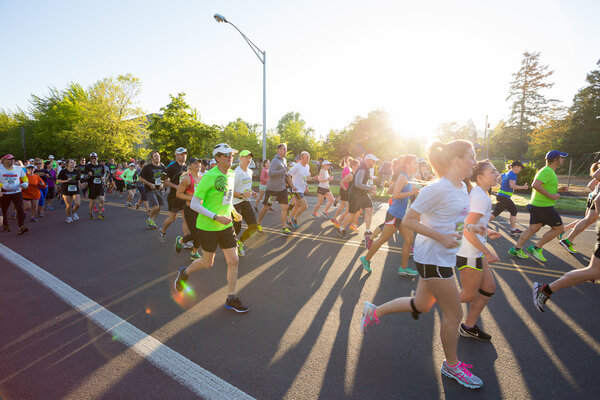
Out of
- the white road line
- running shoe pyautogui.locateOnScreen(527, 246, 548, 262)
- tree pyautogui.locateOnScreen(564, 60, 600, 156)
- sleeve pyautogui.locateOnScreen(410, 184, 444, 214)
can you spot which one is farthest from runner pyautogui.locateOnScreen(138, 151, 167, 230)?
tree pyautogui.locateOnScreen(564, 60, 600, 156)

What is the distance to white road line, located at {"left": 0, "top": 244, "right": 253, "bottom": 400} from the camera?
238 cm

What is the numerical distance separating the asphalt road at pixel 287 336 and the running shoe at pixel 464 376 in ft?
0.19

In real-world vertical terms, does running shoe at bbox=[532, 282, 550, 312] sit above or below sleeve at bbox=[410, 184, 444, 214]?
below

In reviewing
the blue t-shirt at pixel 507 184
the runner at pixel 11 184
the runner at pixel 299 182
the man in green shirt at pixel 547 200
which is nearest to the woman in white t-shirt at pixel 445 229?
the man in green shirt at pixel 547 200

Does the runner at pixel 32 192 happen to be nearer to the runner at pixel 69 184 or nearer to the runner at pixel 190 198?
the runner at pixel 69 184

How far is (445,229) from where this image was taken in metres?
2.35

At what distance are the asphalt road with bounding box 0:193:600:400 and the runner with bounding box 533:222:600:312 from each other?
0.87ft

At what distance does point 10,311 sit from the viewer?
367 centimetres

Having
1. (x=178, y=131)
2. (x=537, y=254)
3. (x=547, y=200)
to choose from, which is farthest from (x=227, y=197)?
(x=178, y=131)

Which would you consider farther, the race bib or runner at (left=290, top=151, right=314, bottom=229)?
runner at (left=290, top=151, right=314, bottom=229)

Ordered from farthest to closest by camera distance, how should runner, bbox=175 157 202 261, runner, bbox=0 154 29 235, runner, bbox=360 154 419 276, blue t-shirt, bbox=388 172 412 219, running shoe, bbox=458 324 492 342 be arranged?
1. runner, bbox=0 154 29 235
2. runner, bbox=175 157 202 261
3. blue t-shirt, bbox=388 172 412 219
4. runner, bbox=360 154 419 276
5. running shoe, bbox=458 324 492 342

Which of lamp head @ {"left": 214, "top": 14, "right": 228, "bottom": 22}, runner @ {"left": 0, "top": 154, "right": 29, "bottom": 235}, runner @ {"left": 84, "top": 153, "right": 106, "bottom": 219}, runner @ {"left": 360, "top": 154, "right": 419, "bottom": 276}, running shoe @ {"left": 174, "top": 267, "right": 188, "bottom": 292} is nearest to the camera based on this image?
running shoe @ {"left": 174, "top": 267, "right": 188, "bottom": 292}

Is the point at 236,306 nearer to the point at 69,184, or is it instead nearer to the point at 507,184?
the point at 507,184

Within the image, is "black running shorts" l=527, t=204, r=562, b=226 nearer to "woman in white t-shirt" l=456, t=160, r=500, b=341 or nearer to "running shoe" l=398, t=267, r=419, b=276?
"running shoe" l=398, t=267, r=419, b=276
